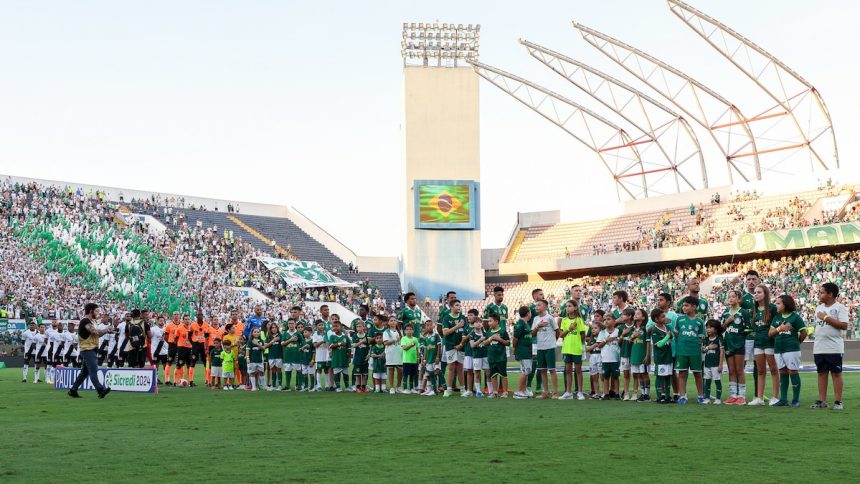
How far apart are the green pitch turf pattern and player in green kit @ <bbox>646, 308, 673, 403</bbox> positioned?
0.49 m

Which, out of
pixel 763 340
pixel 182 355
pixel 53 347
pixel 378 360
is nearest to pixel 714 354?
pixel 763 340

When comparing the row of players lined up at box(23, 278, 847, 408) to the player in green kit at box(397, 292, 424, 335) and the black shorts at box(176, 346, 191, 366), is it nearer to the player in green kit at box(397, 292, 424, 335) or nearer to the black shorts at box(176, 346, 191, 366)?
the player in green kit at box(397, 292, 424, 335)

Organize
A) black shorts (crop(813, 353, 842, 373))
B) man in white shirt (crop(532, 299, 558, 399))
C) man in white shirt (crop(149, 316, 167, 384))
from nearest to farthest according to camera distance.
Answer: black shorts (crop(813, 353, 842, 373)) → man in white shirt (crop(532, 299, 558, 399)) → man in white shirt (crop(149, 316, 167, 384))

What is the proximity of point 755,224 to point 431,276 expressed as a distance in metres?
20.5

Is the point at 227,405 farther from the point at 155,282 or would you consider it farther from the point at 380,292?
the point at 380,292

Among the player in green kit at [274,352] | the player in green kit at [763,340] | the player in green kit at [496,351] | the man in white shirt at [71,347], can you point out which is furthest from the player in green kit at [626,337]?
the man in white shirt at [71,347]

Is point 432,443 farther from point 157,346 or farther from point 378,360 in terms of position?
point 157,346

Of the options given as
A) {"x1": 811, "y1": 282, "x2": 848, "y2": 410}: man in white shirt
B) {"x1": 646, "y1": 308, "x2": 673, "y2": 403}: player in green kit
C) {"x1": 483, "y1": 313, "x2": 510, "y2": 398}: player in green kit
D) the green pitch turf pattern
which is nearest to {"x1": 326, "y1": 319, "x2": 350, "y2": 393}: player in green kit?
{"x1": 483, "y1": 313, "x2": 510, "y2": 398}: player in green kit

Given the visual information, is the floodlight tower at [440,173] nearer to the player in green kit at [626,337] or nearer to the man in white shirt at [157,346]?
the man in white shirt at [157,346]

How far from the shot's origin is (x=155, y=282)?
178 ft

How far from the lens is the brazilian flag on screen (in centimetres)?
6581

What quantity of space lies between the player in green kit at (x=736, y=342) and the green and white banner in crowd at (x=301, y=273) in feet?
156

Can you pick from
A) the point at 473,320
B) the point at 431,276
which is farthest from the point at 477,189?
the point at 473,320

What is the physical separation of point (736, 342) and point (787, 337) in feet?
3.66
